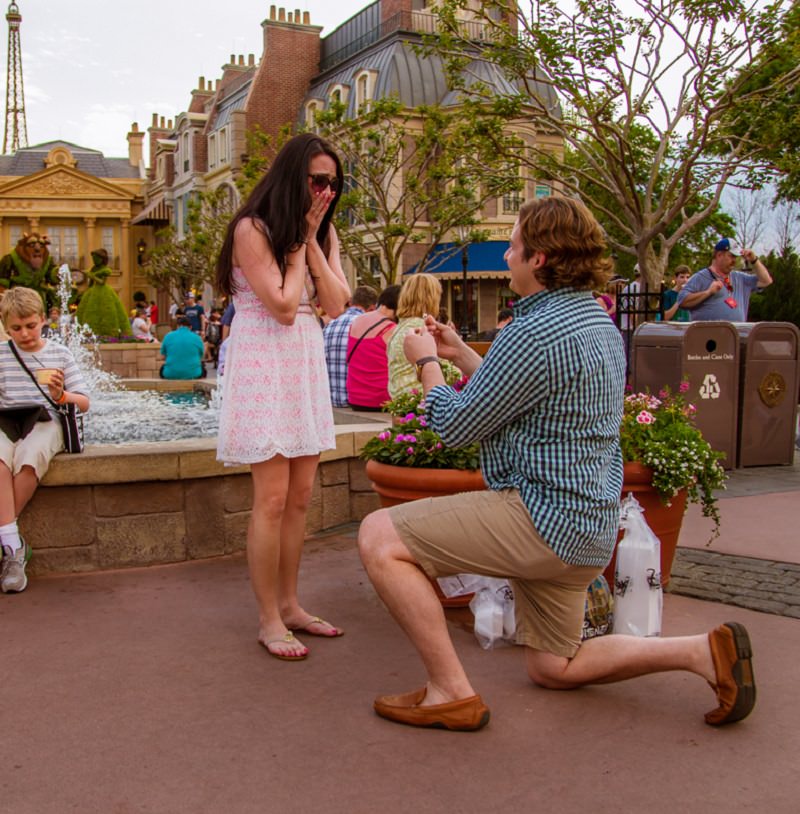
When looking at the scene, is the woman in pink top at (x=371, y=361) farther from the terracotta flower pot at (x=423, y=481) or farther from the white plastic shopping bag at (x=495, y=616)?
the white plastic shopping bag at (x=495, y=616)

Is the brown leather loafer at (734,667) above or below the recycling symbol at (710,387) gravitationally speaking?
below

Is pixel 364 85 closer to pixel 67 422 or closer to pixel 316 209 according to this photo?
pixel 67 422

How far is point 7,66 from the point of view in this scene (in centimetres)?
10288

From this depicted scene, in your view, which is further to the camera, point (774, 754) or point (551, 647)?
point (551, 647)

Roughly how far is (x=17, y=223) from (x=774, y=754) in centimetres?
6972

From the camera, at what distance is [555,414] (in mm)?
2924

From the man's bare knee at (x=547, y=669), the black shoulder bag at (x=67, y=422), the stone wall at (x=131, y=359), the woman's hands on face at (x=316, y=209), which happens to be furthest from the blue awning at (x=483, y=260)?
the man's bare knee at (x=547, y=669)

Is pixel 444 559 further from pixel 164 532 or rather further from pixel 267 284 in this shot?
pixel 164 532

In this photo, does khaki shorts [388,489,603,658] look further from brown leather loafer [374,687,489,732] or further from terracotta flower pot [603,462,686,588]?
terracotta flower pot [603,462,686,588]

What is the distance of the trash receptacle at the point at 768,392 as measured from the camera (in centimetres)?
837

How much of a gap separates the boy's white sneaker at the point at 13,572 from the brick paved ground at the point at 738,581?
3135mm

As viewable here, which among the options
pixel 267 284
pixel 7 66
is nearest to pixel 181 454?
pixel 267 284

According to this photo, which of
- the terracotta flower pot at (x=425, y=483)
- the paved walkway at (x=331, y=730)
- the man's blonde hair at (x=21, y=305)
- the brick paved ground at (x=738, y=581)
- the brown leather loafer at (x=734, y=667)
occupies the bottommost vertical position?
the brick paved ground at (x=738, y=581)

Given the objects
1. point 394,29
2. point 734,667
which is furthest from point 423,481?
point 394,29
